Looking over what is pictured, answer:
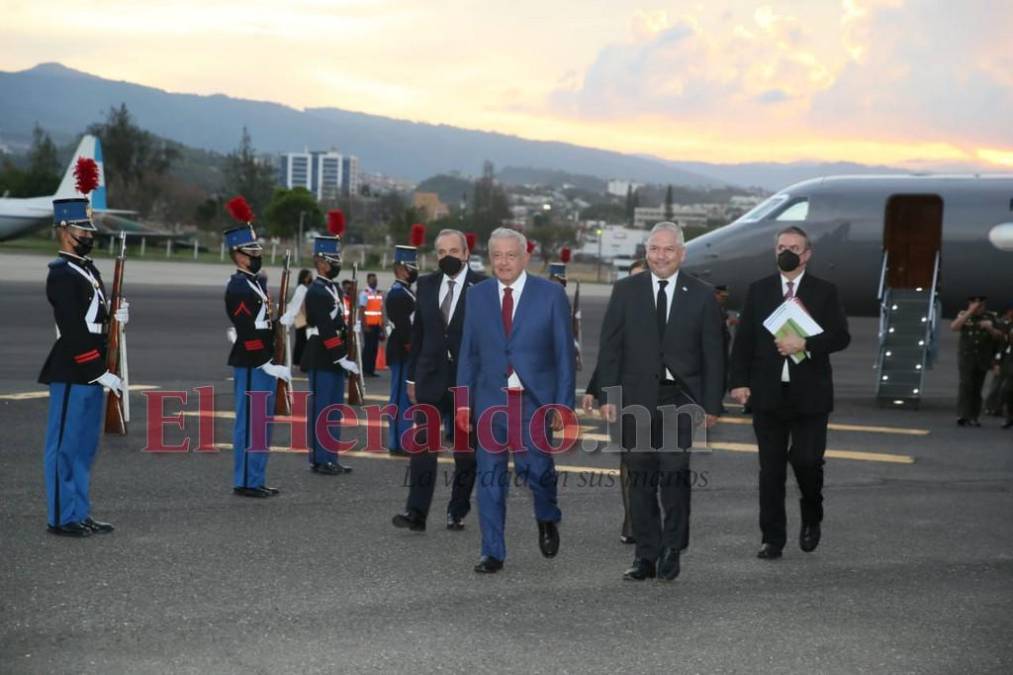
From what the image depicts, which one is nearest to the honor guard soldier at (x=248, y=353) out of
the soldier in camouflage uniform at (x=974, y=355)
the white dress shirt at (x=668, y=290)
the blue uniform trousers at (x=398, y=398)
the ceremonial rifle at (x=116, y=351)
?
the blue uniform trousers at (x=398, y=398)

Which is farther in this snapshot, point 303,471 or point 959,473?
point 959,473

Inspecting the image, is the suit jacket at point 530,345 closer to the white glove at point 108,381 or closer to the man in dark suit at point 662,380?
the man in dark suit at point 662,380

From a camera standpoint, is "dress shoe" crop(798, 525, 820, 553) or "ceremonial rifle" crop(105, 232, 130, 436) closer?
"dress shoe" crop(798, 525, 820, 553)

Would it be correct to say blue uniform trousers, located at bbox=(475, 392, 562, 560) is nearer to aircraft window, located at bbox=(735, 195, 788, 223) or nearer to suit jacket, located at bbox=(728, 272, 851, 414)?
suit jacket, located at bbox=(728, 272, 851, 414)

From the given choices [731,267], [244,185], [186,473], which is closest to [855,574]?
[186,473]

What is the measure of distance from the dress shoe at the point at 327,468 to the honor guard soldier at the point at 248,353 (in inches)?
37.8

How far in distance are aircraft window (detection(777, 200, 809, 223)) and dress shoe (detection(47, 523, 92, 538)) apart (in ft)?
53.0

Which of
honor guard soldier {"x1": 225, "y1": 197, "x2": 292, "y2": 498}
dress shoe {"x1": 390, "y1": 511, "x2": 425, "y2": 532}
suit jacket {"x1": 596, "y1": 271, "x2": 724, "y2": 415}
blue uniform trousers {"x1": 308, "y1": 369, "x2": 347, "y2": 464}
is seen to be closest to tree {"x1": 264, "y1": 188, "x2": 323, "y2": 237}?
blue uniform trousers {"x1": 308, "y1": 369, "x2": 347, "y2": 464}

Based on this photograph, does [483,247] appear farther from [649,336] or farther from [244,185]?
[649,336]

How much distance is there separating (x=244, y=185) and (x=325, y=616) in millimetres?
117198

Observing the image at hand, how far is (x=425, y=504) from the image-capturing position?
852cm

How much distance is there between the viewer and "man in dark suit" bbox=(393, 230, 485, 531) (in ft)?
28.2

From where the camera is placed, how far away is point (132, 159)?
403ft

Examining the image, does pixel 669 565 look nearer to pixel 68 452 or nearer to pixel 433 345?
pixel 433 345
